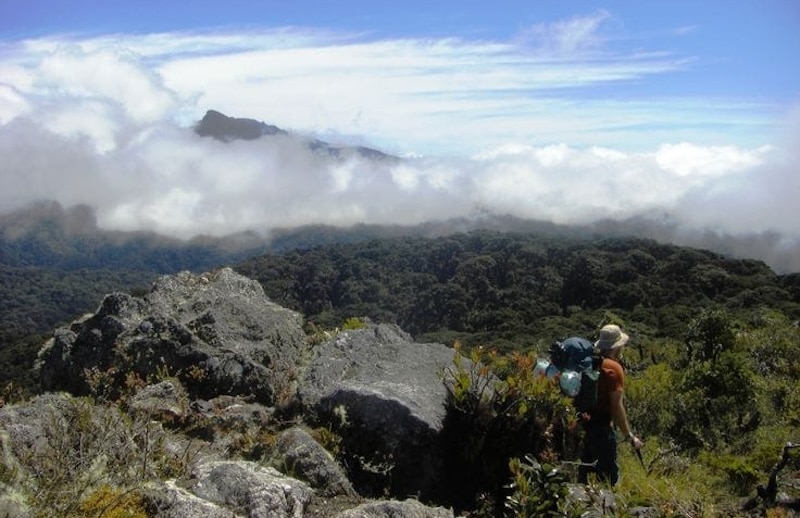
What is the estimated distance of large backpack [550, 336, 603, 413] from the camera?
580 centimetres

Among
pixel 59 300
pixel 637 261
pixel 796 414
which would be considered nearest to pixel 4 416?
pixel 796 414

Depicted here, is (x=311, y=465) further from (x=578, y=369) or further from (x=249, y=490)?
(x=578, y=369)

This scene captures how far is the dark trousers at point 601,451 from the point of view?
230 inches

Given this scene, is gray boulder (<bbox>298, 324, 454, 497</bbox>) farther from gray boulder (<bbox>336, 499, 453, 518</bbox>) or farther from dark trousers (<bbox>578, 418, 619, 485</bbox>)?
dark trousers (<bbox>578, 418, 619, 485</bbox>)

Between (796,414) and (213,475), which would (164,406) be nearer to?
(213,475)

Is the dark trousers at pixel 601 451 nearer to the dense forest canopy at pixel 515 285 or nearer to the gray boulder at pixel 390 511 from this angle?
the gray boulder at pixel 390 511

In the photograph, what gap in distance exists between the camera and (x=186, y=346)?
24.2ft

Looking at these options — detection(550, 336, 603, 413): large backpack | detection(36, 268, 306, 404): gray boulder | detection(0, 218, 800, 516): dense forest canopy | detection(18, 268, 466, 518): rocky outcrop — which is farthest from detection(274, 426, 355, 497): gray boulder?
detection(550, 336, 603, 413): large backpack

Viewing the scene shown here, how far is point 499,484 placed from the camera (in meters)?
5.26

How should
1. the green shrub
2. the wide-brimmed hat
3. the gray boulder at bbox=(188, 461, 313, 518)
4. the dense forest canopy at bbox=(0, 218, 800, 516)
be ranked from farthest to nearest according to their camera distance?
the dense forest canopy at bbox=(0, 218, 800, 516) → the wide-brimmed hat → the gray boulder at bbox=(188, 461, 313, 518) → the green shrub

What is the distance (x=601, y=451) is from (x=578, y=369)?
0.77 metres

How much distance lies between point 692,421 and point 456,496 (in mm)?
5482

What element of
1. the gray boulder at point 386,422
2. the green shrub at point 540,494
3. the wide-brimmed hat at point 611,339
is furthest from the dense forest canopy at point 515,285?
the green shrub at point 540,494

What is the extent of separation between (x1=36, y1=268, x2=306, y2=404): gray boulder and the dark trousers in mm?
2908
